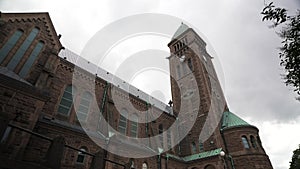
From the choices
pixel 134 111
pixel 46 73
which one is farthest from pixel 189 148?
pixel 46 73

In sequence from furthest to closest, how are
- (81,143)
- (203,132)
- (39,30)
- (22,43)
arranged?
1. (203,132)
2. (39,30)
3. (22,43)
4. (81,143)

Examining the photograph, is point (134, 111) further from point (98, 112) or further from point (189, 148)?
point (189, 148)

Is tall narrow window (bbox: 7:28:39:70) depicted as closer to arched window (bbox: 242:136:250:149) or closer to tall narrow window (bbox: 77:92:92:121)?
tall narrow window (bbox: 77:92:92:121)

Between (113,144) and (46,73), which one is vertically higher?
(46,73)

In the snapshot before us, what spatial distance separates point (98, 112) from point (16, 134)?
33.4ft

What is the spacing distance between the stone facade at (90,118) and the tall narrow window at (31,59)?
95mm

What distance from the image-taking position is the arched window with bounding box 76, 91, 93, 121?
1869cm

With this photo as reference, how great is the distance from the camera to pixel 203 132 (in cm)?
2697

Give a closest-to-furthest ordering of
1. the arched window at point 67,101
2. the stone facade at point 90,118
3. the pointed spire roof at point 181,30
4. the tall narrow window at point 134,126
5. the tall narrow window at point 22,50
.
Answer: the stone facade at point 90,118, the tall narrow window at point 22,50, the arched window at point 67,101, the tall narrow window at point 134,126, the pointed spire roof at point 181,30

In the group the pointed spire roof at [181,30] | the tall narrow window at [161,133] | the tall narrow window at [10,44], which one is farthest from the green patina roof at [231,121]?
the tall narrow window at [10,44]

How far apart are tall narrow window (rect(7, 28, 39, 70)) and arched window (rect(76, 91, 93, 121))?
687 centimetres

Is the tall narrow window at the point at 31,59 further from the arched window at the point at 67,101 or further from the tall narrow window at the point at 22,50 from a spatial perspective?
the arched window at the point at 67,101

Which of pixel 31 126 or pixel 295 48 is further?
pixel 31 126

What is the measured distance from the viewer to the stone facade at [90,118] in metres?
11.1
